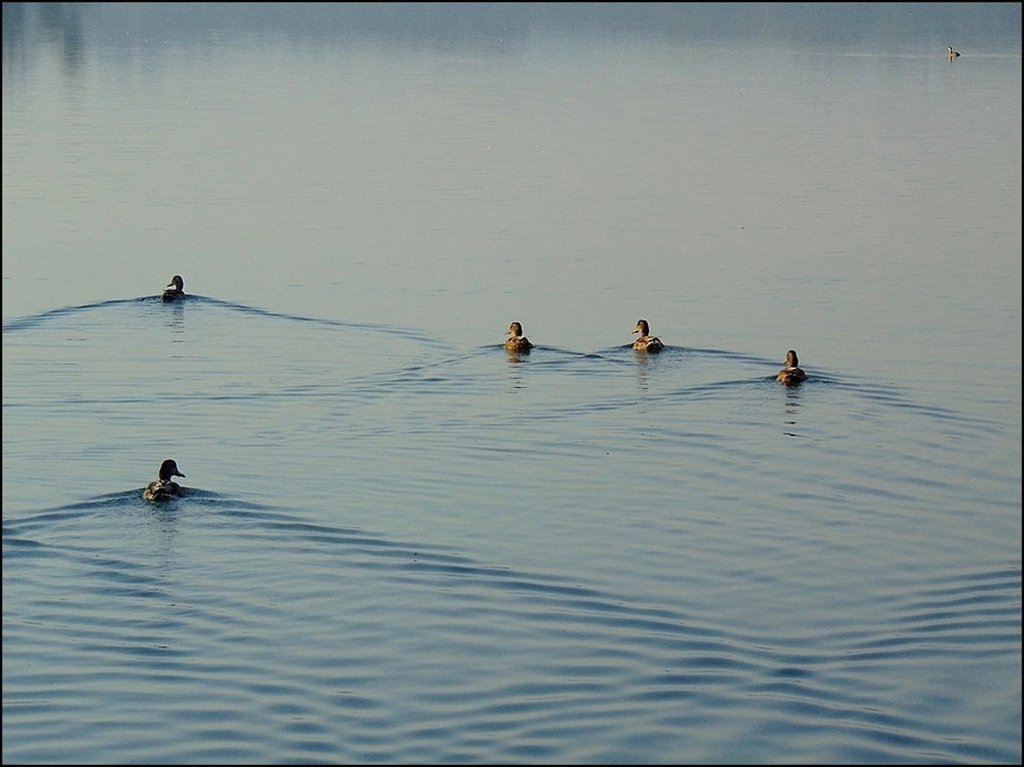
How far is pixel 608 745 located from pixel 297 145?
126 ft

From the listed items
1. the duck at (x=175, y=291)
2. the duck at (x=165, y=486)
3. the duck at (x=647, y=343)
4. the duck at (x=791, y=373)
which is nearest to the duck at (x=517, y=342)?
the duck at (x=647, y=343)

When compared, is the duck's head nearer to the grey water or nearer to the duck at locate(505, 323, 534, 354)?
the grey water

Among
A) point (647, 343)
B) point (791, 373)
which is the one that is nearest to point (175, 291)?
point (647, 343)

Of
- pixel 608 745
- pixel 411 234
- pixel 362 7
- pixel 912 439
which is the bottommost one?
pixel 608 745

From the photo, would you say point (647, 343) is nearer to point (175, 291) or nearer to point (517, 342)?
point (517, 342)

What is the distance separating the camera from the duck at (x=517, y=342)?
24.1 m

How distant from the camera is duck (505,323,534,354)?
949 inches

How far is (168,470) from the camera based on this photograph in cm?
1788

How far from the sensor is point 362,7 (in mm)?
150375

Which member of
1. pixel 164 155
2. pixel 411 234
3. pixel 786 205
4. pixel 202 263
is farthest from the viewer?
pixel 164 155

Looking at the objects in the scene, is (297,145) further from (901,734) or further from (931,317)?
(901,734)

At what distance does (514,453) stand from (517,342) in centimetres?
440

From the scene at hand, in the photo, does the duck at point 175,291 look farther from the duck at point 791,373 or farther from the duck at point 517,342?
the duck at point 791,373

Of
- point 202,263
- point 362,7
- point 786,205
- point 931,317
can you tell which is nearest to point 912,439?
point 931,317
